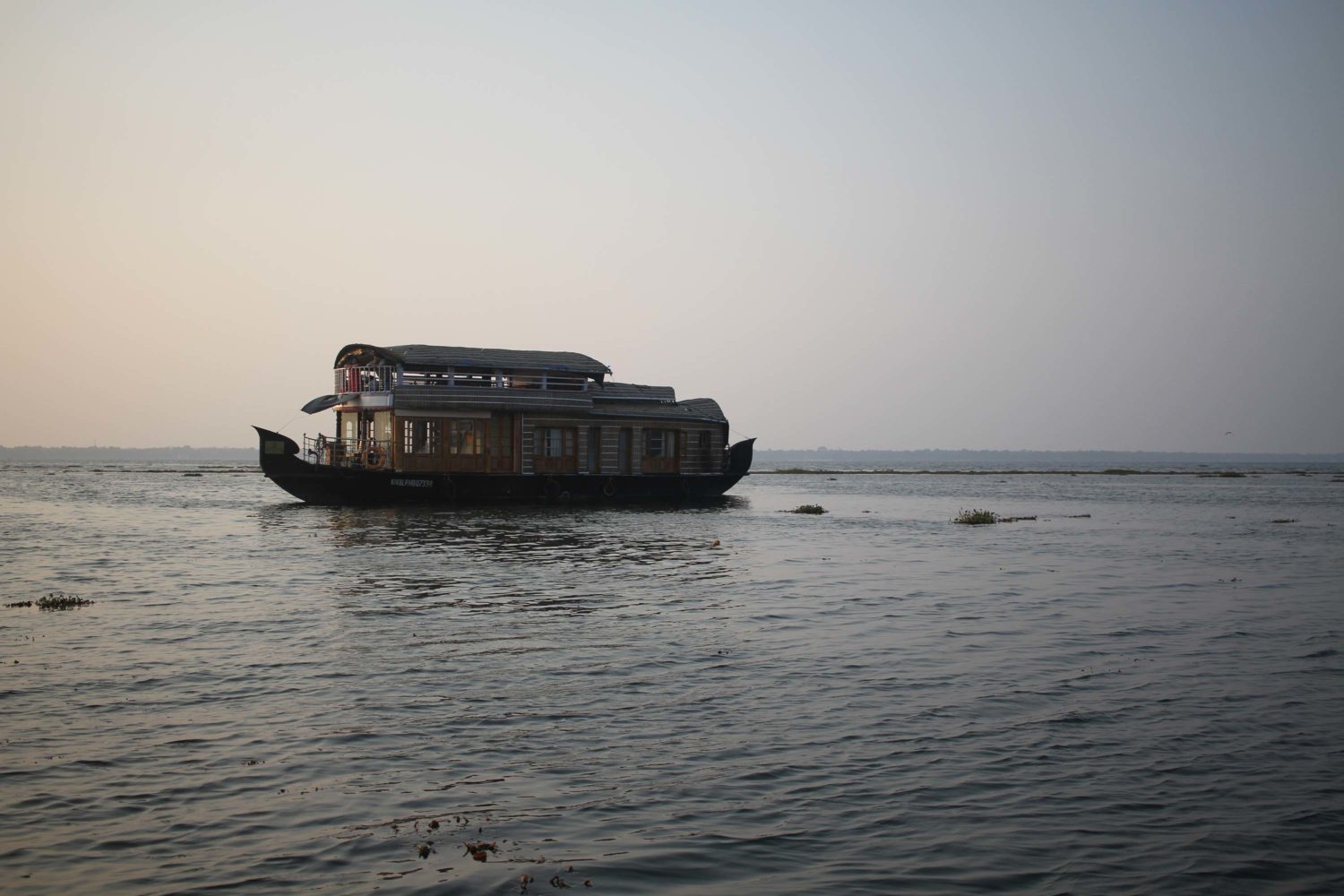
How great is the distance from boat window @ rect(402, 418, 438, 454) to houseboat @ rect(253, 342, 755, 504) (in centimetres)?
4

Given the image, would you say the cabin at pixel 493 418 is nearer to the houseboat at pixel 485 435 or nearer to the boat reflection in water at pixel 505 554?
the houseboat at pixel 485 435

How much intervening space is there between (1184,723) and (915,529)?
3125 centimetres

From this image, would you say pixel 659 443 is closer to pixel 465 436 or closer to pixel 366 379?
pixel 465 436

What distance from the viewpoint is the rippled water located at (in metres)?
7.48

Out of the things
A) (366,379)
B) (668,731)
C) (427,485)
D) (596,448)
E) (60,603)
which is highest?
(366,379)

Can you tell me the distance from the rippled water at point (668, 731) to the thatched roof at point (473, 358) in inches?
991

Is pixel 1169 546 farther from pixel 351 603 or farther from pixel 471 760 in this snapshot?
pixel 471 760

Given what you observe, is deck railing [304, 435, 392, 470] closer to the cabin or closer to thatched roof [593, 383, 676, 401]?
the cabin

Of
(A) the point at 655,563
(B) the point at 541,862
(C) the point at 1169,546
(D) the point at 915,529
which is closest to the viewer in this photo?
(B) the point at 541,862

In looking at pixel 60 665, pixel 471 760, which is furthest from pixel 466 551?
pixel 471 760

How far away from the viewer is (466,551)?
98.1 ft

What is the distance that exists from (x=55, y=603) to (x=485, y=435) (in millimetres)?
32155

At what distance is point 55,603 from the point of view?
61.6ft

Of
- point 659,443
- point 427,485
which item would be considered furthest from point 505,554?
point 659,443
